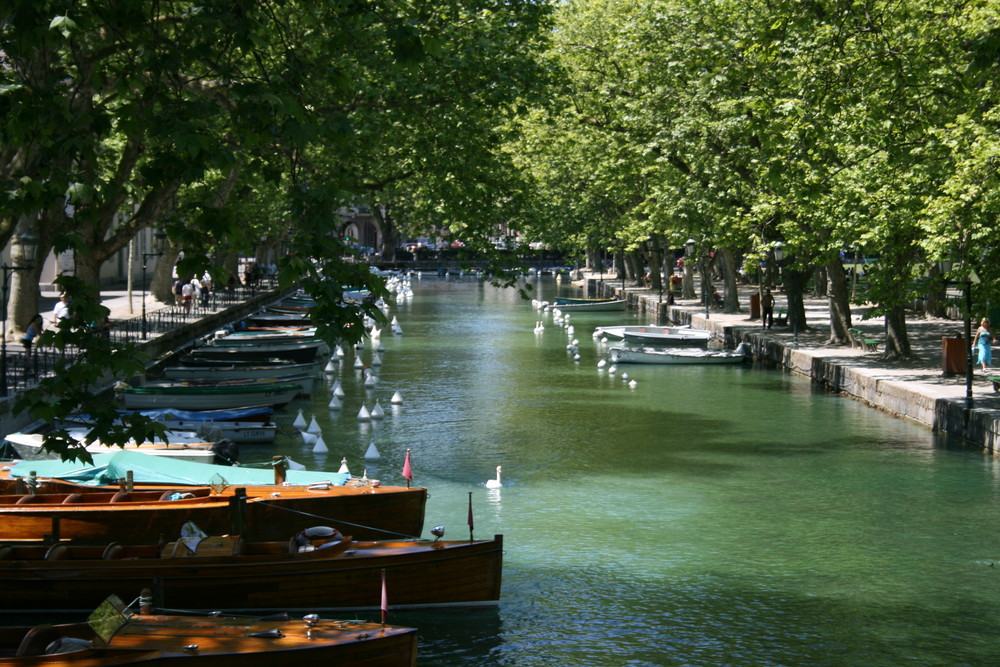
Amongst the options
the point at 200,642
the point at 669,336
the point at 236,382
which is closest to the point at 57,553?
the point at 200,642

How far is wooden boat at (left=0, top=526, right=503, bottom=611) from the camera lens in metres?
13.4

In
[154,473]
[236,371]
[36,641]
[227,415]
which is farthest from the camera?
[236,371]

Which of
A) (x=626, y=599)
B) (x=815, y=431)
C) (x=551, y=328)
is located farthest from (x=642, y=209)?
(x=626, y=599)

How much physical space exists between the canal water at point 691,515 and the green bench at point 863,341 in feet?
8.49

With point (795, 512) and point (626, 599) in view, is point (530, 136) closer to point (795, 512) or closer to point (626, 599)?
point (795, 512)

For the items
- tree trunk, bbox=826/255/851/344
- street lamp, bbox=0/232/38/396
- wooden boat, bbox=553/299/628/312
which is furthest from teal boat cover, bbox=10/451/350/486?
wooden boat, bbox=553/299/628/312

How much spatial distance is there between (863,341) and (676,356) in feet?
20.6

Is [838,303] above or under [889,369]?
above

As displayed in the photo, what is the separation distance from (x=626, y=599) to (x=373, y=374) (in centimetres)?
2270

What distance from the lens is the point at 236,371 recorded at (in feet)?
109

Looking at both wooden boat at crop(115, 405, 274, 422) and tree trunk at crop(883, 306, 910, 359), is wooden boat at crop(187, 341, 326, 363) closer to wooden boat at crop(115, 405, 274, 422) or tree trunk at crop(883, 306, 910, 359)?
wooden boat at crop(115, 405, 274, 422)

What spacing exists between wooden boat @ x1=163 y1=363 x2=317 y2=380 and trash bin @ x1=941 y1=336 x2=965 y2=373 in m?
16.7

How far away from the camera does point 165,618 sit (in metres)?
11.1

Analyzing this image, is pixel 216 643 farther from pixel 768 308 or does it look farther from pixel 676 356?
pixel 768 308
